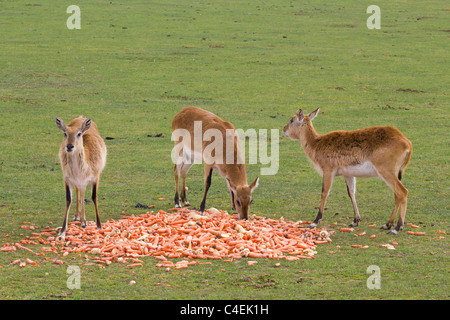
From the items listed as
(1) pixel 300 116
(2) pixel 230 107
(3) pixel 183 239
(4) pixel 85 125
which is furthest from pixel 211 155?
(2) pixel 230 107

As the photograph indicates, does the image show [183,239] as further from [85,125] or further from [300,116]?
[300,116]

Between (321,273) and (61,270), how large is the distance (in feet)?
12.2

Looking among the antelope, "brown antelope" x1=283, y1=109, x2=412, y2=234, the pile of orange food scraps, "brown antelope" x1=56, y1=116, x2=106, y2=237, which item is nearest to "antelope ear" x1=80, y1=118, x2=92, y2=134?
"brown antelope" x1=56, y1=116, x2=106, y2=237

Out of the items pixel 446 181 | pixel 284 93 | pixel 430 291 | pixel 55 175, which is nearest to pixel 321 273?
pixel 430 291

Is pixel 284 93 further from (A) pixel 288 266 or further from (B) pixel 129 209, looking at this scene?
(A) pixel 288 266

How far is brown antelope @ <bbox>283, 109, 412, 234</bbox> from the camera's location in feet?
37.4

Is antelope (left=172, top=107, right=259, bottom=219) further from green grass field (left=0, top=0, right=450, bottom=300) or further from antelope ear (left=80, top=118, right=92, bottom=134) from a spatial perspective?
antelope ear (left=80, top=118, right=92, bottom=134)

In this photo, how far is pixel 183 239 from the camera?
35.1ft

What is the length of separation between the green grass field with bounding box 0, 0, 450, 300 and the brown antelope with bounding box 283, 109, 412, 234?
63cm

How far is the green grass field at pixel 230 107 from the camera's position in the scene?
9.20 metres

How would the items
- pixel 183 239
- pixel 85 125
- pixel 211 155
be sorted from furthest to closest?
pixel 211 155 → pixel 85 125 → pixel 183 239

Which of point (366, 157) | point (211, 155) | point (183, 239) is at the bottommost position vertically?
point (183, 239)

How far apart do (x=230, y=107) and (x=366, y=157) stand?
12223 millimetres

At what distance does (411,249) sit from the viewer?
10500mm
